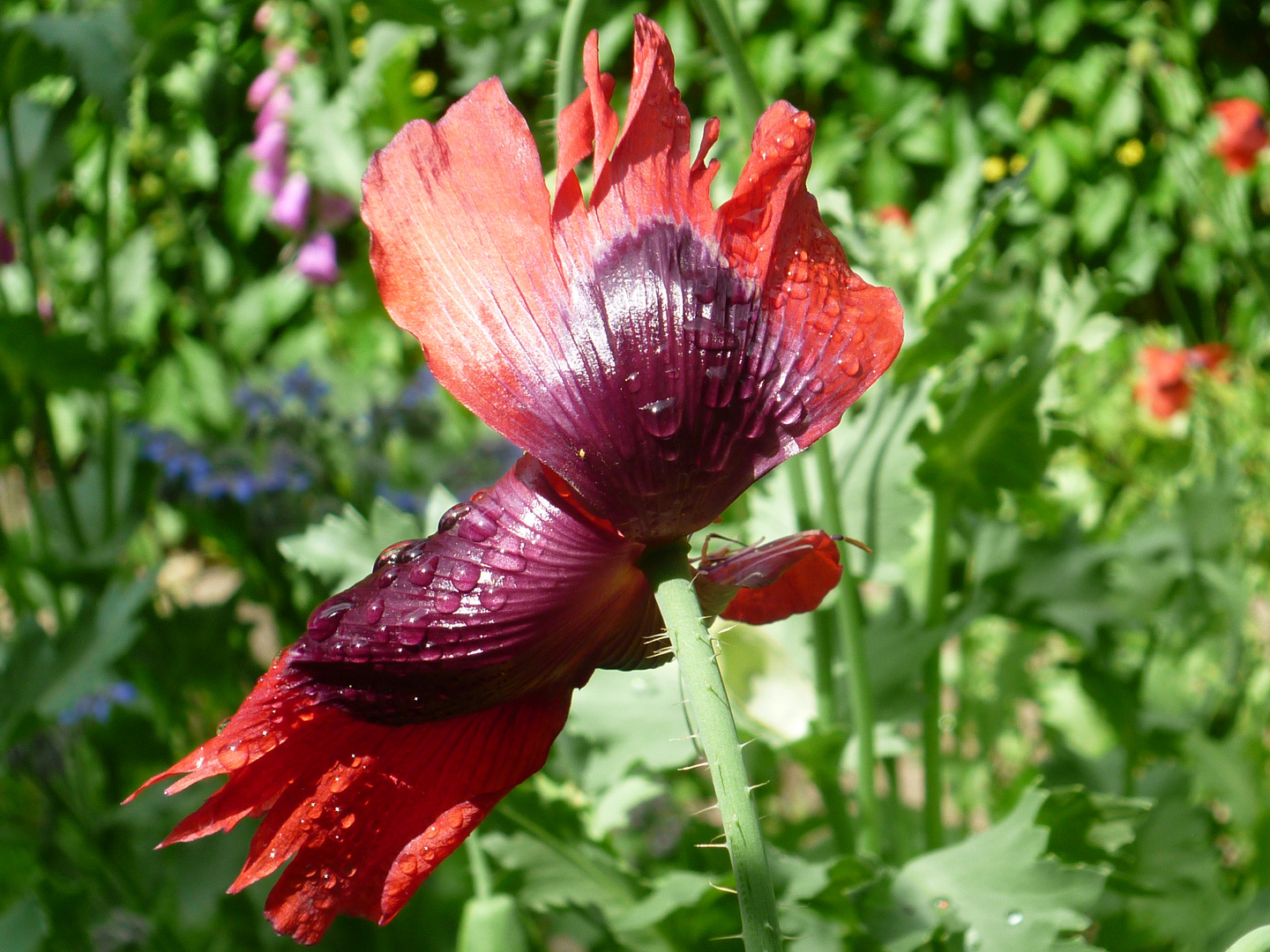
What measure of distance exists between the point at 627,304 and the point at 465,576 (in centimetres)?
11

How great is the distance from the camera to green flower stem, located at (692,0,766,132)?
0.64 metres

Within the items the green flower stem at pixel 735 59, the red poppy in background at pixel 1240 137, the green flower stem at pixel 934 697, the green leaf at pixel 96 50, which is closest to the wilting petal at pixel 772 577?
the green flower stem at pixel 735 59

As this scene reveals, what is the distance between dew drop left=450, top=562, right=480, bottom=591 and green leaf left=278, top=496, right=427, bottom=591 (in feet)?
1.52

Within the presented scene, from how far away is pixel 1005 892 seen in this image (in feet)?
2.56

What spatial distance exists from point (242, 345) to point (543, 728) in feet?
11.3

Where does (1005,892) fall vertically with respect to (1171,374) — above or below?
below

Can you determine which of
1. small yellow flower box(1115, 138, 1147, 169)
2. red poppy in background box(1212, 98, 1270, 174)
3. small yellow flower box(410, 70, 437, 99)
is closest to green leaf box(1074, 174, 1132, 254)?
small yellow flower box(1115, 138, 1147, 169)

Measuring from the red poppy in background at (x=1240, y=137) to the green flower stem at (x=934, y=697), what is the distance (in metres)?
1.92

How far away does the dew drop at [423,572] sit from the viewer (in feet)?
1.32

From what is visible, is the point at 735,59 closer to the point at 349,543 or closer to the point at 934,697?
the point at 349,543

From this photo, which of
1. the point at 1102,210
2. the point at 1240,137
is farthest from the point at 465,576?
the point at 1102,210

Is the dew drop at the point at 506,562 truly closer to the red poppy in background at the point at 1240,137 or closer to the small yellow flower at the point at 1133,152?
the red poppy in background at the point at 1240,137

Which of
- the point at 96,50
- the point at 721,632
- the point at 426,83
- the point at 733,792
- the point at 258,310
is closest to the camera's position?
the point at 733,792

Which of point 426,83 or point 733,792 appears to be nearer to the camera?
point 733,792
